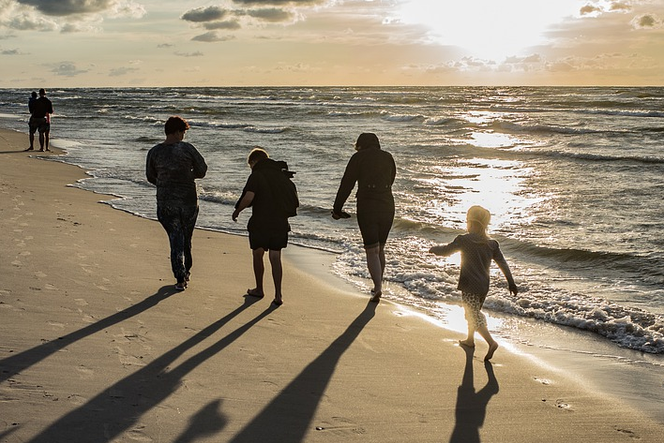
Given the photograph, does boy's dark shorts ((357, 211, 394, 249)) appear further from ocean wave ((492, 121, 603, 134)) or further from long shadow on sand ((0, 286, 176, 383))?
ocean wave ((492, 121, 603, 134))

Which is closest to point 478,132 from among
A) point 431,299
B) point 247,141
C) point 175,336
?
point 247,141

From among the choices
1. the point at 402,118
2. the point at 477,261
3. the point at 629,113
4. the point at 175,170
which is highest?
the point at 629,113

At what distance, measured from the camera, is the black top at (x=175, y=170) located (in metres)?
6.72

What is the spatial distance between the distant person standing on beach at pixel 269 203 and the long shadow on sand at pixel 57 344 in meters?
1.07

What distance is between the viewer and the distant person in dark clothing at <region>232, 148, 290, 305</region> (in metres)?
6.55

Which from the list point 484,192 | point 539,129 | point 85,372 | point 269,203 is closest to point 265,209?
point 269,203

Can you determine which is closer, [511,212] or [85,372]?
[85,372]

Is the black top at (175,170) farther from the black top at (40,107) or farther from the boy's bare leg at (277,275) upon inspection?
the black top at (40,107)

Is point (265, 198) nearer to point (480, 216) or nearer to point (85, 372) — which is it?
point (480, 216)

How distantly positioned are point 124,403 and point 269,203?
9.38 ft

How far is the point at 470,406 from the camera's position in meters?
4.47

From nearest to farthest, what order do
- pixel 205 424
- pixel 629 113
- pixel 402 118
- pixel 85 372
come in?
1. pixel 205 424
2. pixel 85 372
3. pixel 629 113
4. pixel 402 118

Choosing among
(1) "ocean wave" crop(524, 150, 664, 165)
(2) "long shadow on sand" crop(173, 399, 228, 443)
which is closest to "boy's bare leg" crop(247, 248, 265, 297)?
(2) "long shadow on sand" crop(173, 399, 228, 443)

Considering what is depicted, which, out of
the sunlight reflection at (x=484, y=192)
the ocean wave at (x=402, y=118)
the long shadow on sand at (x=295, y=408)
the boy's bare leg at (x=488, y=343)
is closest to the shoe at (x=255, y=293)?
the long shadow on sand at (x=295, y=408)
